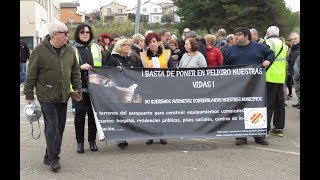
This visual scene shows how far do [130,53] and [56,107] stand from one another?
6.24 ft

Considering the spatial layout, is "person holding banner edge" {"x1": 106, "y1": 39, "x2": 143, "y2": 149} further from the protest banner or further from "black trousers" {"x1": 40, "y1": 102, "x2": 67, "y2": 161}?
"black trousers" {"x1": 40, "y1": 102, "x2": 67, "y2": 161}

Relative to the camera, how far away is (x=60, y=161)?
6.23 meters

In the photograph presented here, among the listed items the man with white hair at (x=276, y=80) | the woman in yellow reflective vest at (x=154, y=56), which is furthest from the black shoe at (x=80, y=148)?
the man with white hair at (x=276, y=80)

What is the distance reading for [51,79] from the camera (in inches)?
224

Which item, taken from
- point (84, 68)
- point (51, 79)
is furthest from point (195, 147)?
point (51, 79)

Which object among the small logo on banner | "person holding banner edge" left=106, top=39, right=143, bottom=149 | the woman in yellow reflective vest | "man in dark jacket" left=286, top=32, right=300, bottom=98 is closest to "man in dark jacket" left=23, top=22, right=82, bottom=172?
"person holding banner edge" left=106, top=39, right=143, bottom=149

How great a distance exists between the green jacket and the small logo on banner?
283cm

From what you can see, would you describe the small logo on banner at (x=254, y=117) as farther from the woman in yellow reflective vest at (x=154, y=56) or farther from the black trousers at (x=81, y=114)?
the black trousers at (x=81, y=114)

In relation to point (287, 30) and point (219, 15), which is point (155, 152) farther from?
point (287, 30)

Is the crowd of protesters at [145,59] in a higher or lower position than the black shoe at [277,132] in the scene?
higher

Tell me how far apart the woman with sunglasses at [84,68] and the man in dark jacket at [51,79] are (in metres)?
0.85

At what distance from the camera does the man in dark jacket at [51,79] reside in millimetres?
5637

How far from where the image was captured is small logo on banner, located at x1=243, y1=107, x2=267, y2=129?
6.95m

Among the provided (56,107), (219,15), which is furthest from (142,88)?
(219,15)
